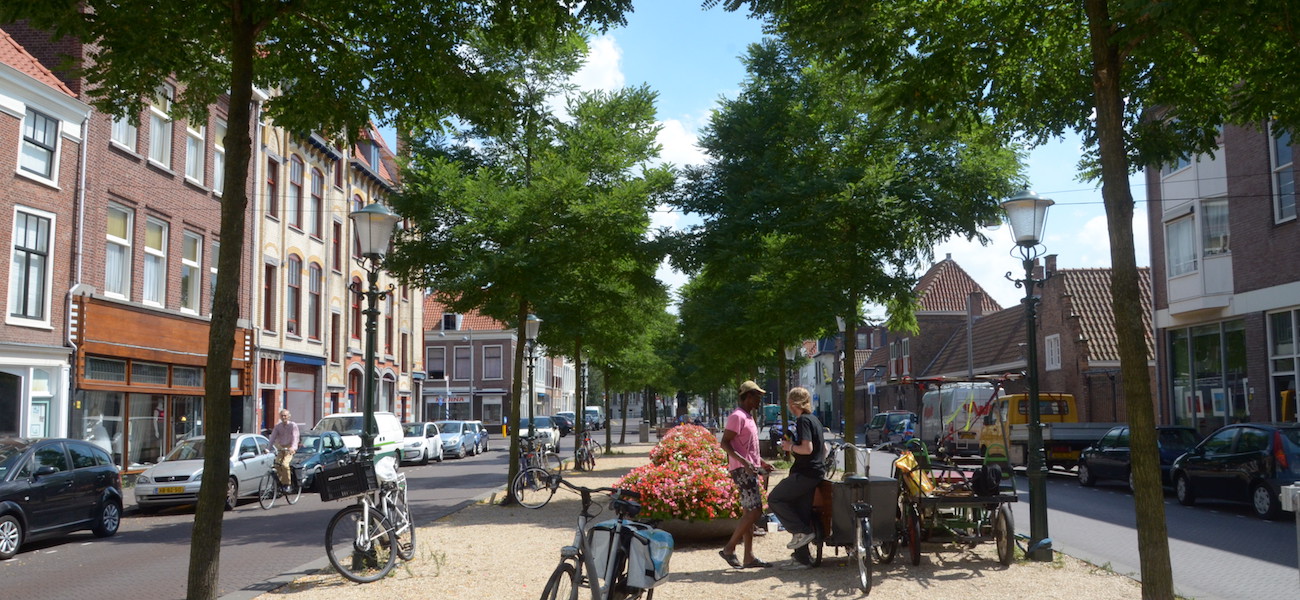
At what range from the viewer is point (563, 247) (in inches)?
671

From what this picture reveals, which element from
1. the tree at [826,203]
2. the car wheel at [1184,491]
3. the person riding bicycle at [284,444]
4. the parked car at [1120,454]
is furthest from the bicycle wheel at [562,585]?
the parked car at [1120,454]

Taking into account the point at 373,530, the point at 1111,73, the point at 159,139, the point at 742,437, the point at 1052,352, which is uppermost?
the point at 159,139

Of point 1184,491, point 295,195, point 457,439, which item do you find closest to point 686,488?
point 1184,491

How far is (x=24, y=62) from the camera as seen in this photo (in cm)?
2130

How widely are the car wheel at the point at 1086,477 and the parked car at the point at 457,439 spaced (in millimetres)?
22673

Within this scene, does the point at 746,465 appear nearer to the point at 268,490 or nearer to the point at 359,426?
the point at 268,490

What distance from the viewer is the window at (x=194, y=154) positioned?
27109mm

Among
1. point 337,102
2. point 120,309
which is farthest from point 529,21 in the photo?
point 120,309

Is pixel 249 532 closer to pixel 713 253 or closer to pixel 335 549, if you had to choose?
pixel 335 549

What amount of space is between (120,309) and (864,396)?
180ft

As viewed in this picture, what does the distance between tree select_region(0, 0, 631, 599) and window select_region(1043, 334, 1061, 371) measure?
3494cm

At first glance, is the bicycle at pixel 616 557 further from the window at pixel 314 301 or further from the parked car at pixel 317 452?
the window at pixel 314 301

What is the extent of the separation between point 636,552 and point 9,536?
30.8 ft

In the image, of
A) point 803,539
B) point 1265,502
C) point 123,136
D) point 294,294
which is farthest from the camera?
point 294,294
